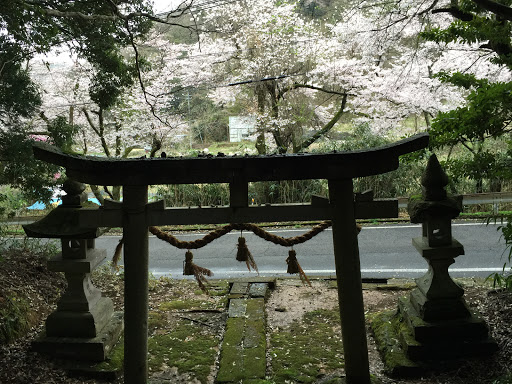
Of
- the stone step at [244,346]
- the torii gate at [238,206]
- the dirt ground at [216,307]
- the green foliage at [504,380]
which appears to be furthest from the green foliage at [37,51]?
the green foliage at [504,380]

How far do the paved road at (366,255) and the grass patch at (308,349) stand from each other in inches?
113

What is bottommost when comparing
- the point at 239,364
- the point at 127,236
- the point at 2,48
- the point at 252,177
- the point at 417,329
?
the point at 239,364

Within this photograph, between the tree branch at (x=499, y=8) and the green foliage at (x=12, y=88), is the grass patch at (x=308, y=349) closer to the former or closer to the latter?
the tree branch at (x=499, y=8)

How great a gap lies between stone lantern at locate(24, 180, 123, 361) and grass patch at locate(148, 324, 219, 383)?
546mm

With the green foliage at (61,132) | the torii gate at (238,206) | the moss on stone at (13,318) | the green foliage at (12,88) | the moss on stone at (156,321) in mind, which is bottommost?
the moss on stone at (156,321)

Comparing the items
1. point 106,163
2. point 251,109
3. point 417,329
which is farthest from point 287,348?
point 251,109

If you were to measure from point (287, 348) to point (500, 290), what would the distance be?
125 inches

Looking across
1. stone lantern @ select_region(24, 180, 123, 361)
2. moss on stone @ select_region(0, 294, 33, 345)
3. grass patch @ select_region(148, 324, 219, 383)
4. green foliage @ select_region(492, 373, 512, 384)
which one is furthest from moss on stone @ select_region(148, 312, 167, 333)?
green foliage @ select_region(492, 373, 512, 384)

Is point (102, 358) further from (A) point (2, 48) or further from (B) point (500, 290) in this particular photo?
(B) point (500, 290)

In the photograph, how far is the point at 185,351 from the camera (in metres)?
5.04

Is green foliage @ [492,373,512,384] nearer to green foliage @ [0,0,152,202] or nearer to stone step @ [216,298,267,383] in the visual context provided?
stone step @ [216,298,267,383]

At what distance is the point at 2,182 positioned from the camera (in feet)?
22.6

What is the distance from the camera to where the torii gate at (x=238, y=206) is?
3832mm

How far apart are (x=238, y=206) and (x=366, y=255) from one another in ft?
20.6
